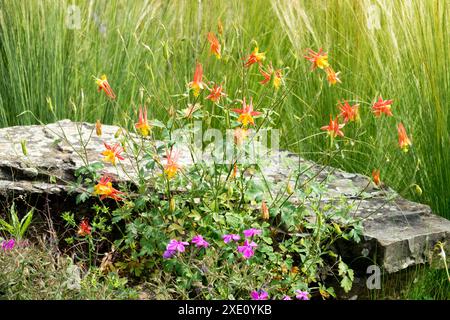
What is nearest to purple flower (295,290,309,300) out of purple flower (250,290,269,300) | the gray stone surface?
purple flower (250,290,269,300)

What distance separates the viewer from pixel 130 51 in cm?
374

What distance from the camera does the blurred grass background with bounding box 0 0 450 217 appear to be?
312 cm

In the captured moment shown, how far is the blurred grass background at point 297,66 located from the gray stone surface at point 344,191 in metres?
0.25

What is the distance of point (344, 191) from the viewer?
285 centimetres

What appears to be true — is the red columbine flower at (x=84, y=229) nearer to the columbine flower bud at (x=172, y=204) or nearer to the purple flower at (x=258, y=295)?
the columbine flower bud at (x=172, y=204)

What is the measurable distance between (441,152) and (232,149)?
3.34ft

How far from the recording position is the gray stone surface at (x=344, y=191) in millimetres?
2643

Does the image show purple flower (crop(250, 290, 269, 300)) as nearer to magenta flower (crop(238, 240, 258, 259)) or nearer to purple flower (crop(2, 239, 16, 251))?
magenta flower (crop(238, 240, 258, 259))

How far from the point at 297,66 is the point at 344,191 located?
29.6 inches

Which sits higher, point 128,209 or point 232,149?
point 232,149

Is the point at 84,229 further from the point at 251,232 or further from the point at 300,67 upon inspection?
the point at 300,67

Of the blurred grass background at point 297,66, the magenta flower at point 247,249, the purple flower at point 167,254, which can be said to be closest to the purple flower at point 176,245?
the purple flower at point 167,254
